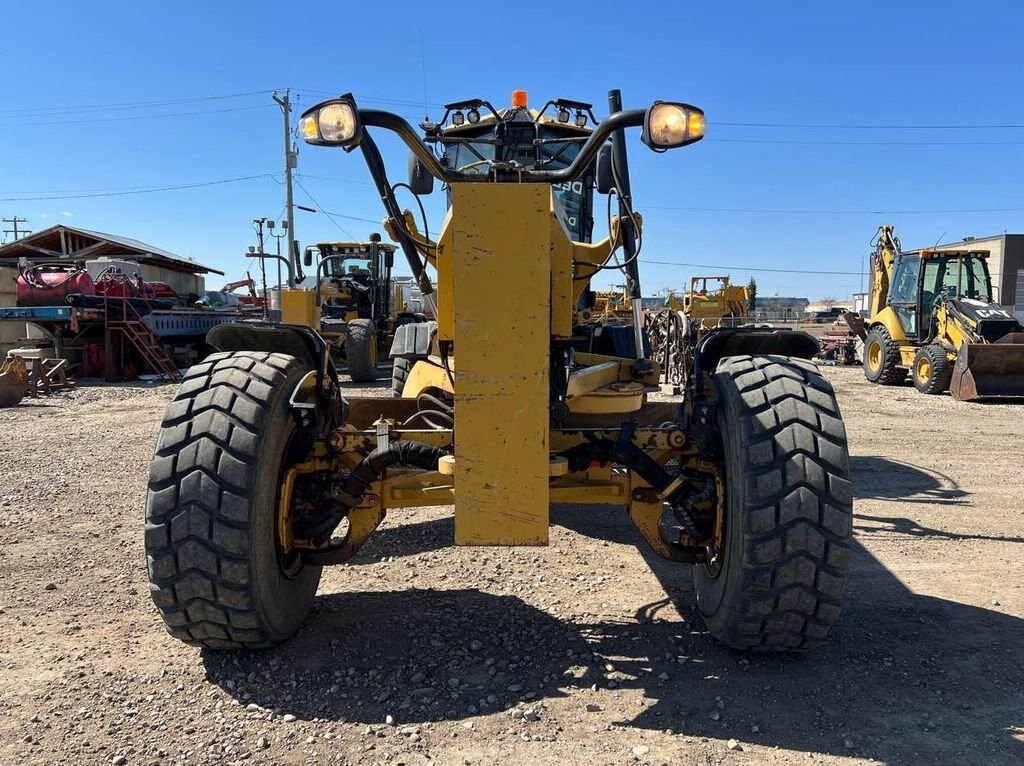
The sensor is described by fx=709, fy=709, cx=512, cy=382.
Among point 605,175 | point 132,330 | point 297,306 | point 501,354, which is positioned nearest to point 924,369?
point 297,306

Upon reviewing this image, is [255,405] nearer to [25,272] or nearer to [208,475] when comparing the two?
[208,475]

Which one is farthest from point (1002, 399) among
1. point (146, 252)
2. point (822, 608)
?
point (146, 252)

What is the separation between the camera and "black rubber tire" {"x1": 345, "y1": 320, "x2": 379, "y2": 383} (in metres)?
14.1

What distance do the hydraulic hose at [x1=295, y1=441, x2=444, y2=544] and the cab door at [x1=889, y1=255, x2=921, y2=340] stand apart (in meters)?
14.3

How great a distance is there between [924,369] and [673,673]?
12.7 metres

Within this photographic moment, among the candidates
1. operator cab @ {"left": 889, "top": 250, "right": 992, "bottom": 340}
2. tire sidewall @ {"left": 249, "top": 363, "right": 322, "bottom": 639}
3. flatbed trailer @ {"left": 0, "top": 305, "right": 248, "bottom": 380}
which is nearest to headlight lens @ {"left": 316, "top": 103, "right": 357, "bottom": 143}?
tire sidewall @ {"left": 249, "top": 363, "right": 322, "bottom": 639}

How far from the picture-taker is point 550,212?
2666 millimetres

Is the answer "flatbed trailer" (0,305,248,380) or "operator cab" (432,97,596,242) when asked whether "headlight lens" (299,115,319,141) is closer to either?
"operator cab" (432,97,596,242)

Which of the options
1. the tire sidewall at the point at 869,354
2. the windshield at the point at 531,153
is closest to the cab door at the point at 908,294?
the tire sidewall at the point at 869,354

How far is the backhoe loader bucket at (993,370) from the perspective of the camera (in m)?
11.6

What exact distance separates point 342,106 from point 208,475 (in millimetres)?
1585

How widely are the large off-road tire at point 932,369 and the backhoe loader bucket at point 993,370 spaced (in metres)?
0.89

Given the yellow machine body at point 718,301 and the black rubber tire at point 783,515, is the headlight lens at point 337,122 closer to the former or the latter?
the black rubber tire at point 783,515

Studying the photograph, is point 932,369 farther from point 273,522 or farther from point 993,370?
point 273,522
